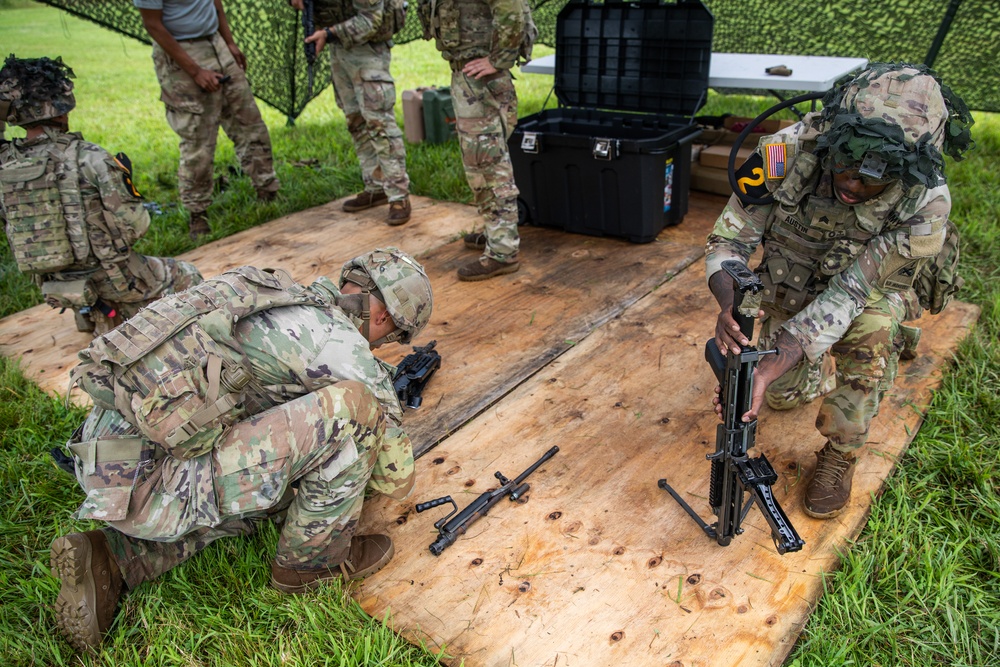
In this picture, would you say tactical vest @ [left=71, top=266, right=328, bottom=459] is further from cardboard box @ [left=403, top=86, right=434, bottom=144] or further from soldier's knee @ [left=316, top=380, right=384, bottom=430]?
cardboard box @ [left=403, top=86, right=434, bottom=144]

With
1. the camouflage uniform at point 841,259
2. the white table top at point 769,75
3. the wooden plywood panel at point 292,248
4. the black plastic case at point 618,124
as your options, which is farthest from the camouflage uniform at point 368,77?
the camouflage uniform at point 841,259

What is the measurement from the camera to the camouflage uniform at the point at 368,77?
454 cm

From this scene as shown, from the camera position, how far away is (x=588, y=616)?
217 cm

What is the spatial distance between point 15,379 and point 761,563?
131 inches

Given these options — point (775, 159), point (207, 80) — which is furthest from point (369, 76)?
point (775, 159)

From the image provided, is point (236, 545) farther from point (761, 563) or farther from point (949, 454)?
point (949, 454)

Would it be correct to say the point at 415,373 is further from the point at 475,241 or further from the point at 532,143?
the point at 532,143

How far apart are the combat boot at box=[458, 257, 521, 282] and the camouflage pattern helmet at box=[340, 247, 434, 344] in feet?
5.89

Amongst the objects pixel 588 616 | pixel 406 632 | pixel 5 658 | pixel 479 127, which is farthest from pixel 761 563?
pixel 479 127

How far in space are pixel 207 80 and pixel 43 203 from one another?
5.56 feet

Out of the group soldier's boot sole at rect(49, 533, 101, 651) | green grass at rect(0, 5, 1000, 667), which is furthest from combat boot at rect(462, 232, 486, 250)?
soldier's boot sole at rect(49, 533, 101, 651)

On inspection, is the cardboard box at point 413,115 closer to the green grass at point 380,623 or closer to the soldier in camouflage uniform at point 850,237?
the green grass at point 380,623

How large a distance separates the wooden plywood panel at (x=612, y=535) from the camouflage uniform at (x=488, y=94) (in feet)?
3.76

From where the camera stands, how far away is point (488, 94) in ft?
13.1
